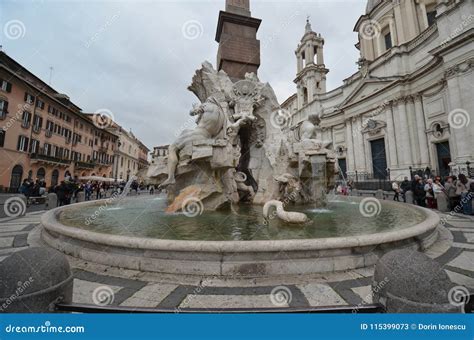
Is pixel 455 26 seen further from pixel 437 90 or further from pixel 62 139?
pixel 62 139

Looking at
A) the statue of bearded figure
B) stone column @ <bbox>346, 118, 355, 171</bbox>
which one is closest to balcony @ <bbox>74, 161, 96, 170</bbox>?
the statue of bearded figure

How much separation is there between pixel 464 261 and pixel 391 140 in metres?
30.3

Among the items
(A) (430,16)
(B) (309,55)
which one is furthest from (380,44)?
(B) (309,55)

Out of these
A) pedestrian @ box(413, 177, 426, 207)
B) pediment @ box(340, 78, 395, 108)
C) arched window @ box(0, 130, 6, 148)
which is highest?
pediment @ box(340, 78, 395, 108)

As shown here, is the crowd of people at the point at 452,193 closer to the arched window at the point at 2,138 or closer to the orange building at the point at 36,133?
the orange building at the point at 36,133

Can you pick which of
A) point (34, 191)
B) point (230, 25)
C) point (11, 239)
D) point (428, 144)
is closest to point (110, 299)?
point (11, 239)

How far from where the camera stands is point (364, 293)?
2.37 metres

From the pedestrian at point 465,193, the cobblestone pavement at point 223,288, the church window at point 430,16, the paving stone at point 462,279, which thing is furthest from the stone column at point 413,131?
the paving stone at point 462,279

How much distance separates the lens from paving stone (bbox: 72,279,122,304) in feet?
7.43

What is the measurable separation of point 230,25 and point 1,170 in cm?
2620

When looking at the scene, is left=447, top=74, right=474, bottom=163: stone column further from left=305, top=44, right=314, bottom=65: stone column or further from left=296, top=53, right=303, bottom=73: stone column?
left=296, top=53, right=303, bottom=73: stone column

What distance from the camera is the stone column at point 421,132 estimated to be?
24.7m

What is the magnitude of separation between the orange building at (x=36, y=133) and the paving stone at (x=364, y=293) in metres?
30.5

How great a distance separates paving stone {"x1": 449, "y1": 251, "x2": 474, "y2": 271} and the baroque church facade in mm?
12111
